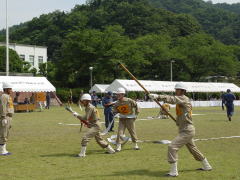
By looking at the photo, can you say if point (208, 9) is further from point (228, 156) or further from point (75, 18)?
point (228, 156)

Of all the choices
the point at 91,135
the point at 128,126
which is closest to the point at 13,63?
the point at 128,126

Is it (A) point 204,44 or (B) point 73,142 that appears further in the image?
(A) point 204,44

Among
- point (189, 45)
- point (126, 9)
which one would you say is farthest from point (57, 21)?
point (189, 45)

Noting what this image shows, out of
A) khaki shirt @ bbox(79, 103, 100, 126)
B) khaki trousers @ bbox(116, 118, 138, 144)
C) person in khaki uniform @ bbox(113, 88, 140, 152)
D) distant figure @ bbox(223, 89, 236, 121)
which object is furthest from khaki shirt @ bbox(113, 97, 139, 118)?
distant figure @ bbox(223, 89, 236, 121)

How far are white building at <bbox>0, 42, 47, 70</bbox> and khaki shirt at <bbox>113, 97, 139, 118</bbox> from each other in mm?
80031

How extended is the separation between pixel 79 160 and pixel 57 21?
8978 centimetres

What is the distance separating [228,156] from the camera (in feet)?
35.8

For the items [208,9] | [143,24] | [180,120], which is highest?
[208,9]

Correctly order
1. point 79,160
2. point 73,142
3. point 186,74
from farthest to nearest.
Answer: point 186,74
point 73,142
point 79,160

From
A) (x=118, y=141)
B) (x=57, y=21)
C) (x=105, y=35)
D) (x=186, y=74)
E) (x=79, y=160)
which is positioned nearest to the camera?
(x=79, y=160)

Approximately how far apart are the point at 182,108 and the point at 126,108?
395 centimetres

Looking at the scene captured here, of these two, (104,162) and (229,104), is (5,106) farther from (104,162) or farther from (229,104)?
(229,104)

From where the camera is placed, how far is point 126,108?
40.9 ft

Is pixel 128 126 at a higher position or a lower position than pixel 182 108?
lower
